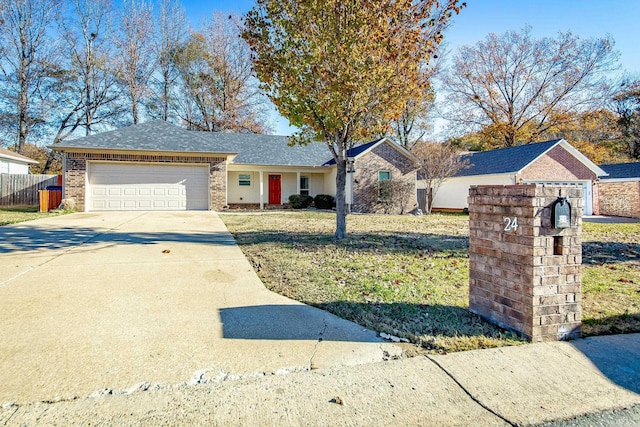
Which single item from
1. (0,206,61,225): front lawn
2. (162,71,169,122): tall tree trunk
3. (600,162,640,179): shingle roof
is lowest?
(0,206,61,225): front lawn

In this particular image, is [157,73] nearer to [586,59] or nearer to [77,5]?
[77,5]

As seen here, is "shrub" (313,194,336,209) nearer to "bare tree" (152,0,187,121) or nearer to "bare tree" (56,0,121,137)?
"bare tree" (152,0,187,121)

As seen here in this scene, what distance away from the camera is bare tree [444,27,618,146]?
2748 cm

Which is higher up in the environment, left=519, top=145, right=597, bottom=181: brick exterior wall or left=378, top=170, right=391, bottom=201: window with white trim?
left=519, top=145, right=597, bottom=181: brick exterior wall

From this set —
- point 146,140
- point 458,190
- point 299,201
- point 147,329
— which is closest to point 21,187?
point 146,140

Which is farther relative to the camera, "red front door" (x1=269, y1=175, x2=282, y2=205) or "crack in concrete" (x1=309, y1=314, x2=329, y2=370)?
"red front door" (x1=269, y1=175, x2=282, y2=205)

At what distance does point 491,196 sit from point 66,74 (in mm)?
32625

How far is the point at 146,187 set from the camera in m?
16.0

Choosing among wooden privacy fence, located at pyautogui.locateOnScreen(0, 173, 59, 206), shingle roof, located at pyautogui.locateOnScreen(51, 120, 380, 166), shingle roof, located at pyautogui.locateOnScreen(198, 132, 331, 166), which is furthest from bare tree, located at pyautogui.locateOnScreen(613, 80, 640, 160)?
wooden privacy fence, located at pyautogui.locateOnScreen(0, 173, 59, 206)

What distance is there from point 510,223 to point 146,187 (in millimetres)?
16199

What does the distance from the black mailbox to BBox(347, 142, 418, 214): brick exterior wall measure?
16157 mm

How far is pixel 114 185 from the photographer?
15734 mm

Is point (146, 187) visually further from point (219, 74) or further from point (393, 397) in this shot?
point (219, 74)

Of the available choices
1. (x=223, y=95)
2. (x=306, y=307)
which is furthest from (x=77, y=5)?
(x=306, y=307)
